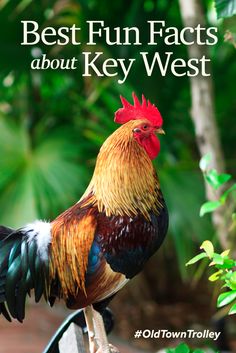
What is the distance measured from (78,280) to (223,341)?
7.77ft

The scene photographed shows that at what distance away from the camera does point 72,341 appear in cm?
190

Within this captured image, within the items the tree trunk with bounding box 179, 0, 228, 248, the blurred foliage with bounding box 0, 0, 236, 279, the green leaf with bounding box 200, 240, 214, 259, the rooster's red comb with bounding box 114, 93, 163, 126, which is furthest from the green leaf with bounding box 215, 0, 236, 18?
the blurred foliage with bounding box 0, 0, 236, 279

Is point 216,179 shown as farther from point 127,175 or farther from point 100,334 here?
point 100,334

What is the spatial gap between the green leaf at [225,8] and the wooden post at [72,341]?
1.08 metres

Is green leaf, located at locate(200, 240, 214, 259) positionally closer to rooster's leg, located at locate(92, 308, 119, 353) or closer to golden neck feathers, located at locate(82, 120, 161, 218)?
golden neck feathers, located at locate(82, 120, 161, 218)

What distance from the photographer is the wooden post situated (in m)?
1.86

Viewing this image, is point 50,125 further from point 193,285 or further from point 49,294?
point 49,294

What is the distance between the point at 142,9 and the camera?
4.57m

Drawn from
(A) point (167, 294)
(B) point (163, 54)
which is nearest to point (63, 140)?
(B) point (163, 54)

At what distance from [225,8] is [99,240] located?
1.00 metres

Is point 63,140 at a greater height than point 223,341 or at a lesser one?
greater

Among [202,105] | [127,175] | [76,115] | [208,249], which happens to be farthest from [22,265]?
[76,115]

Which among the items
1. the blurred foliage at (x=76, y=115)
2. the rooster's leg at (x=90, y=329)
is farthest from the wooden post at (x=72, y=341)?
the blurred foliage at (x=76, y=115)

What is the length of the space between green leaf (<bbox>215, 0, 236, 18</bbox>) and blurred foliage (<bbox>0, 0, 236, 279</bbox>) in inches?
67.2
